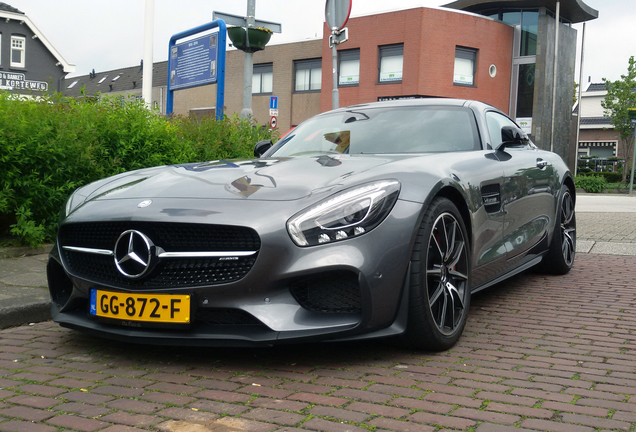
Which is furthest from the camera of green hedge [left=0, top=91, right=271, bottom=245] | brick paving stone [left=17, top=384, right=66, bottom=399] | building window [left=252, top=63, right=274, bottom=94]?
building window [left=252, top=63, right=274, bottom=94]

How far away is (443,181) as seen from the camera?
3.53m

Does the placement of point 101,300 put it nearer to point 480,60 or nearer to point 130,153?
point 130,153

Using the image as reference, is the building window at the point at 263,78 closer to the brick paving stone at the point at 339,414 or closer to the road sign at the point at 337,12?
the road sign at the point at 337,12

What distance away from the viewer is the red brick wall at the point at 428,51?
29812 millimetres

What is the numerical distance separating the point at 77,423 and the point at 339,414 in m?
0.95

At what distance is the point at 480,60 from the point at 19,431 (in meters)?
31.5

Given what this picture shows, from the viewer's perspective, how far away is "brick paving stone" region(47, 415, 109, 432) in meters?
2.43

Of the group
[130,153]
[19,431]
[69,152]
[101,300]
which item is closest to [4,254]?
[69,152]

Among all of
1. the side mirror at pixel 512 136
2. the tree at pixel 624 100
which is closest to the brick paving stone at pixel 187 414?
the side mirror at pixel 512 136

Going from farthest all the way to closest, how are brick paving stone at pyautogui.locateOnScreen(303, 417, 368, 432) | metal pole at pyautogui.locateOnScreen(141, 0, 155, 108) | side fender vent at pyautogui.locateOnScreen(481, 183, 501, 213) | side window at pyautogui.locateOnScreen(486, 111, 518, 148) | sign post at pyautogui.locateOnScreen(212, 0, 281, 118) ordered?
1. metal pole at pyautogui.locateOnScreen(141, 0, 155, 108)
2. sign post at pyautogui.locateOnScreen(212, 0, 281, 118)
3. side window at pyautogui.locateOnScreen(486, 111, 518, 148)
4. side fender vent at pyautogui.locateOnScreen(481, 183, 501, 213)
5. brick paving stone at pyautogui.locateOnScreen(303, 417, 368, 432)

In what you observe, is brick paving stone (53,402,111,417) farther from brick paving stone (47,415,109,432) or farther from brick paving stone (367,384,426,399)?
brick paving stone (367,384,426,399)

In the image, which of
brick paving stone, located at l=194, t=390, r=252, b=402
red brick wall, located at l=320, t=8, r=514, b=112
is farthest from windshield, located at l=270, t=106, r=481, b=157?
red brick wall, located at l=320, t=8, r=514, b=112

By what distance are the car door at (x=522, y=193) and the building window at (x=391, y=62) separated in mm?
25878

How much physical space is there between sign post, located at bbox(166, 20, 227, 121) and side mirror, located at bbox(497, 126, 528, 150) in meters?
4.57
